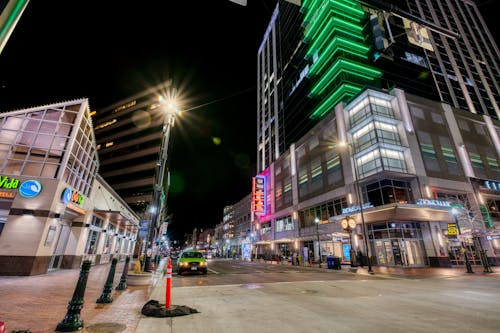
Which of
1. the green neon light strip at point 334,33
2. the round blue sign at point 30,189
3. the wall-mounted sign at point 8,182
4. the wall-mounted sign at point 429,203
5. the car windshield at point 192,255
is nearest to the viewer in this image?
the wall-mounted sign at point 8,182

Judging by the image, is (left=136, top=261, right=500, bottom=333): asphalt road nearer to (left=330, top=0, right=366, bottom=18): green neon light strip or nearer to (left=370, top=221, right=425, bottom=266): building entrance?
(left=370, top=221, right=425, bottom=266): building entrance

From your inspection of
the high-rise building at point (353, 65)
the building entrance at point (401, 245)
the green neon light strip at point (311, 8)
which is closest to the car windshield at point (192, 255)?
the building entrance at point (401, 245)

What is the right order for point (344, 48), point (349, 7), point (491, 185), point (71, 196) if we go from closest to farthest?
point (71, 196) → point (491, 185) → point (344, 48) → point (349, 7)

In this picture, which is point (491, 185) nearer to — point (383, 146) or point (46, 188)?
point (383, 146)

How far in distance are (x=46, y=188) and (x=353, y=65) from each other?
39.3 metres

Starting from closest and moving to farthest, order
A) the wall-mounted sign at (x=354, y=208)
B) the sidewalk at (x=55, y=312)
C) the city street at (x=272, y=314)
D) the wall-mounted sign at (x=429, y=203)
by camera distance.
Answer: the sidewalk at (x=55, y=312)
the city street at (x=272, y=314)
the wall-mounted sign at (x=429, y=203)
the wall-mounted sign at (x=354, y=208)

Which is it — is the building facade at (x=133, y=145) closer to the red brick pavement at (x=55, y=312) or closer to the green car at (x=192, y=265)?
the green car at (x=192, y=265)

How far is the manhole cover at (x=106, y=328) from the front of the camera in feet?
14.2

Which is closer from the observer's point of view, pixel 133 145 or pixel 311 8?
pixel 311 8

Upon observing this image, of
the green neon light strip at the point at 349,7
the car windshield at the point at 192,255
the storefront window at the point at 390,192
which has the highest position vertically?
the green neon light strip at the point at 349,7

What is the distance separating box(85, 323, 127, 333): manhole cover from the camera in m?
4.32

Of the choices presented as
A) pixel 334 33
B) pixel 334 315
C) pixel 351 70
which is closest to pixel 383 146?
Result: pixel 351 70

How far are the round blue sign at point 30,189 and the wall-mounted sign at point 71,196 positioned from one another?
1294 mm

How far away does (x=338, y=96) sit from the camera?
35.6 metres
